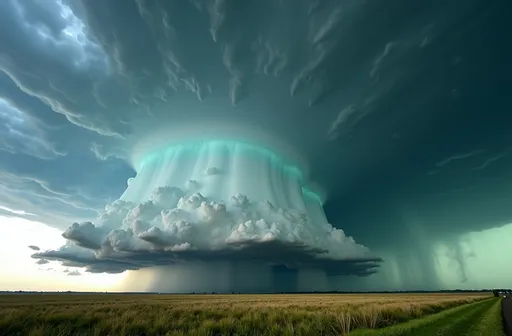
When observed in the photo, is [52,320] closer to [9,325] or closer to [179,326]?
[9,325]

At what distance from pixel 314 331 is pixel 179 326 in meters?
8.55

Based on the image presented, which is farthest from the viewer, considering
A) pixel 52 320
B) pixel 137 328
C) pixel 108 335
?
pixel 52 320

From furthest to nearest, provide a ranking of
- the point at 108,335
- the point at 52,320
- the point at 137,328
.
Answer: the point at 52,320, the point at 137,328, the point at 108,335

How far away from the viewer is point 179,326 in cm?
1820

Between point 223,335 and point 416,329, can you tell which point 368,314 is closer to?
point 416,329

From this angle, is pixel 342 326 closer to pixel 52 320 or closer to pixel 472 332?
pixel 472 332

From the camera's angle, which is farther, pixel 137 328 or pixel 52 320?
pixel 52 320

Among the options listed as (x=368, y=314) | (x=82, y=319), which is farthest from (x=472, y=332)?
(x=82, y=319)

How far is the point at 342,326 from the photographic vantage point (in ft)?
51.7

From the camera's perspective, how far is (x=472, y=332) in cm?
1580

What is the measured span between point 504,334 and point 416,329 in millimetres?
4323

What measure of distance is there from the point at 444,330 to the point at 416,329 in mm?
1404

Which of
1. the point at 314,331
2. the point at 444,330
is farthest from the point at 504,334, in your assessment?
the point at 314,331

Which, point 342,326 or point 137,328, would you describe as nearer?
point 342,326
